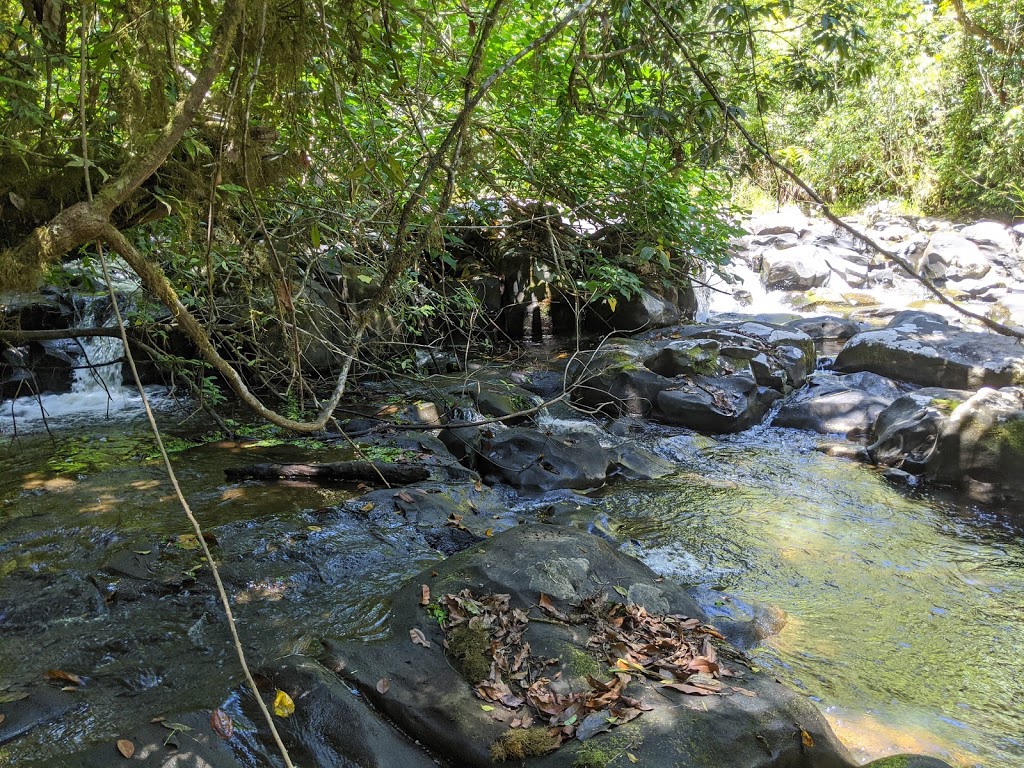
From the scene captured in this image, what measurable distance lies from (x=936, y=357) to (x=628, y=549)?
641 cm

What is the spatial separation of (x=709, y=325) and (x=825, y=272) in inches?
301

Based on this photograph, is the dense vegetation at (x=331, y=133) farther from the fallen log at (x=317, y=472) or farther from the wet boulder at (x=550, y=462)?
the wet boulder at (x=550, y=462)

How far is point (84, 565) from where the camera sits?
419cm

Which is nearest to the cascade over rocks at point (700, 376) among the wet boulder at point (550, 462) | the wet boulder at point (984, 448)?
the wet boulder at point (550, 462)

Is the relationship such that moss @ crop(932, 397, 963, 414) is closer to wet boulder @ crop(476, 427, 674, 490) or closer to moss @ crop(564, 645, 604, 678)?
wet boulder @ crop(476, 427, 674, 490)

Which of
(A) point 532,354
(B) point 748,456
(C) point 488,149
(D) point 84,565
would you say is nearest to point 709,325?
(A) point 532,354

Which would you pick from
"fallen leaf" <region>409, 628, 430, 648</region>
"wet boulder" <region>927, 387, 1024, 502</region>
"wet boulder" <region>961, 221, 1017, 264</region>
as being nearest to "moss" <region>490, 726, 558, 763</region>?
"fallen leaf" <region>409, 628, 430, 648</region>

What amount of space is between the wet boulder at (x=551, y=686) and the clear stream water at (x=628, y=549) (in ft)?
1.32

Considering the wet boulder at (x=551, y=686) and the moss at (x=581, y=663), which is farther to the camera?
the moss at (x=581, y=663)

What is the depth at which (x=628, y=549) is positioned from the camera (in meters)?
5.33

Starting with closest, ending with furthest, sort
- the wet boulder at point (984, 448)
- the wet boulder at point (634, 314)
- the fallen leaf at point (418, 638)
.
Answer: the fallen leaf at point (418, 638)
the wet boulder at point (984, 448)
the wet boulder at point (634, 314)

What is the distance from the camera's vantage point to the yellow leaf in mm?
2850

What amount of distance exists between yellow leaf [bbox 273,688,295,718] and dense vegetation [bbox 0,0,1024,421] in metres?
1.39

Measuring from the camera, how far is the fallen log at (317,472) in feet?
18.6
